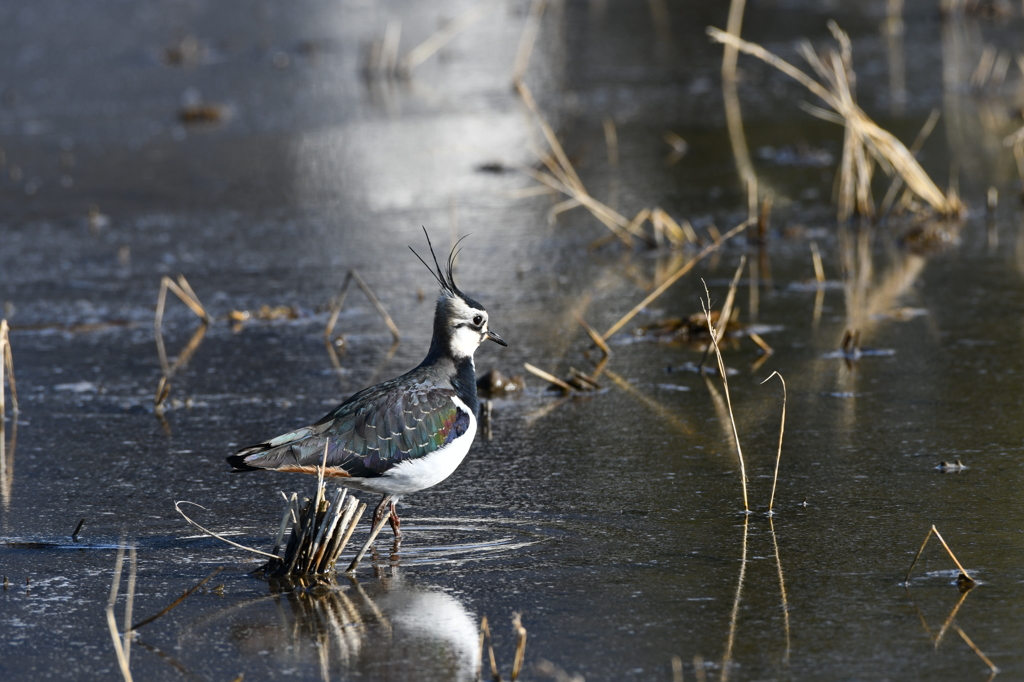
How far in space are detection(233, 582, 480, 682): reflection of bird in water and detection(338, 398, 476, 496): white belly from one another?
1.51 ft

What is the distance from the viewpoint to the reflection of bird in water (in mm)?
3771

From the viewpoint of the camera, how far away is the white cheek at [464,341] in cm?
506

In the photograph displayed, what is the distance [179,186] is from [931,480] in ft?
27.5

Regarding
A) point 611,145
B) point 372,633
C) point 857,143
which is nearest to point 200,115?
point 611,145

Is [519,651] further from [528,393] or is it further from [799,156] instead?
[799,156]

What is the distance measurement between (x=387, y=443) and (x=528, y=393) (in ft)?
6.56

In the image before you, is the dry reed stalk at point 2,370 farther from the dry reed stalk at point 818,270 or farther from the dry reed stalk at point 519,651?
the dry reed stalk at point 818,270

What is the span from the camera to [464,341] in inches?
200

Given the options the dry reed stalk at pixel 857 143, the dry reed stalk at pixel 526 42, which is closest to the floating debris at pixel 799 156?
the dry reed stalk at pixel 857 143

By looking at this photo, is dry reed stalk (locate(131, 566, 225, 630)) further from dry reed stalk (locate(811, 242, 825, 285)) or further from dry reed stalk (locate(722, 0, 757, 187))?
dry reed stalk (locate(722, 0, 757, 187))

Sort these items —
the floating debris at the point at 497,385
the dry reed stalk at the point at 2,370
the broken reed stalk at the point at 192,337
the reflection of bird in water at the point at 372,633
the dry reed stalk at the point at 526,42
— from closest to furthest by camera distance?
the reflection of bird in water at the point at 372,633 < the dry reed stalk at the point at 2,370 < the floating debris at the point at 497,385 < the broken reed stalk at the point at 192,337 < the dry reed stalk at the point at 526,42

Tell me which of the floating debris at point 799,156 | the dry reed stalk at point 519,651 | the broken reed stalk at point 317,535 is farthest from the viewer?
the floating debris at point 799,156

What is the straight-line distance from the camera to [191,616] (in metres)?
4.16

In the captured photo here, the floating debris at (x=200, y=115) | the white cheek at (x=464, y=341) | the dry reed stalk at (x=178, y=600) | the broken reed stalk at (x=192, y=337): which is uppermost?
the white cheek at (x=464, y=341)
